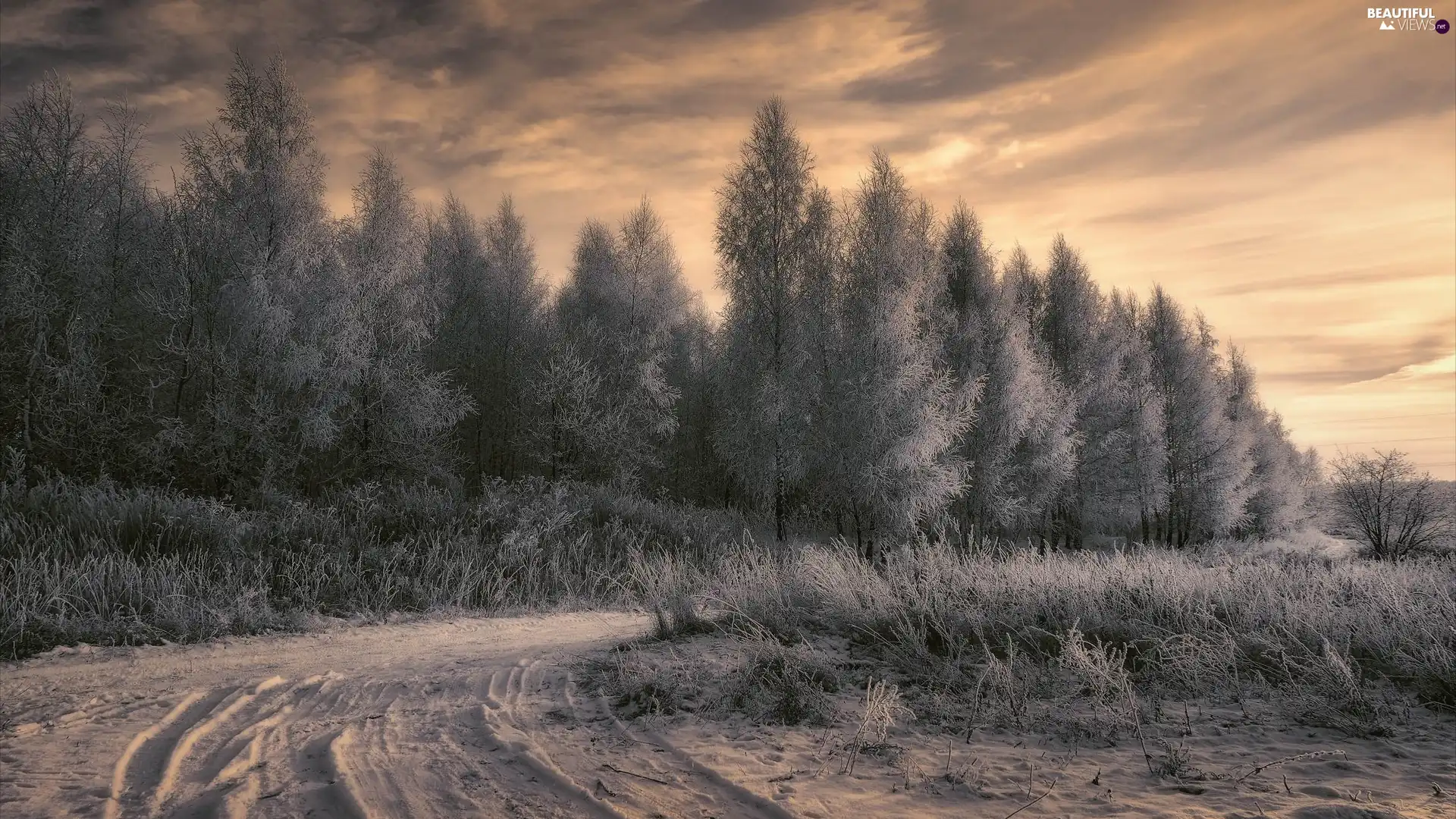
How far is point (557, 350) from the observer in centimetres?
2252

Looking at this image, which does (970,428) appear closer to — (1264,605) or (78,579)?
(1264,605)

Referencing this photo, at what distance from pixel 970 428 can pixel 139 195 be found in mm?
23142

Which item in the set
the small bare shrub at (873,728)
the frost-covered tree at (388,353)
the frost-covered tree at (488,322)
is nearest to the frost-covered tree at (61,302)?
the frost-covered tree at (388,353)

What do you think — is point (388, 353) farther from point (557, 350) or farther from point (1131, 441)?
point (1131, 441)

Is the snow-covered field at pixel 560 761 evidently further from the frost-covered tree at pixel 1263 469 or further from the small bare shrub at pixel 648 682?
the frost-covered tree at pixel 1263 469

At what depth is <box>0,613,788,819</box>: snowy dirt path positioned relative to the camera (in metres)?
3.01

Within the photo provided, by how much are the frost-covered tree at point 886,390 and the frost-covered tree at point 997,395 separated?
80.5 inches

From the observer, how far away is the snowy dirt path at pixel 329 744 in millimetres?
3012

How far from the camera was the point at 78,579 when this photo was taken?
6.65m

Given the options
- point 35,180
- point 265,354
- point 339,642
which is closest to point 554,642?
point 339,642

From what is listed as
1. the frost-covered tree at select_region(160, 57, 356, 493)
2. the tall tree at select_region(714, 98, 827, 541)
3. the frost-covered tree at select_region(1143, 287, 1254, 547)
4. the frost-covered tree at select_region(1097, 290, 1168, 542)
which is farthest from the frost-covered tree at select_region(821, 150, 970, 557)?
the frost-covered tree at select_region(1143, 287, 1254, 547)

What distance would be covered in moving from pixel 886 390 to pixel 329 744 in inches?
526

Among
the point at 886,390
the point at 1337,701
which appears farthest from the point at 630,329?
the point at 1337,701

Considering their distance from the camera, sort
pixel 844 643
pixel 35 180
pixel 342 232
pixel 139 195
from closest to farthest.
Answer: pixel 844 643, pixel 35 180, pixel 342 232, pixel 139 195
